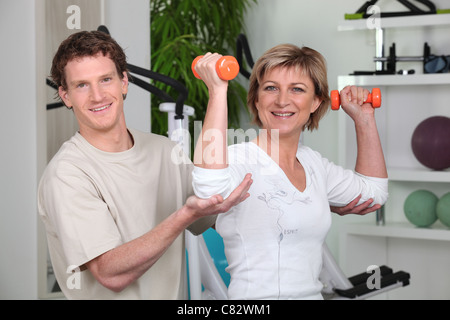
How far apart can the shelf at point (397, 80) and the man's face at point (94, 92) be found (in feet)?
7.09

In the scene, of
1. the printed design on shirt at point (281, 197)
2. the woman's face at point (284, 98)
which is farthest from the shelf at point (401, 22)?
the printed design on shirt at point (281, 197)

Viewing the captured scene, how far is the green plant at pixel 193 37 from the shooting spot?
357 cm

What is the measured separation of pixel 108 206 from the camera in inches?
42.8

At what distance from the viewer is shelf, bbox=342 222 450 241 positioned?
2.95 meters

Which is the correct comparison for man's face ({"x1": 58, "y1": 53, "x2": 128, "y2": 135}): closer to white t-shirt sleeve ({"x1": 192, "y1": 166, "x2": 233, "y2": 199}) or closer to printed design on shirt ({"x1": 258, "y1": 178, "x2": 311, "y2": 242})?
white t-shirt sleeve ({"x1": 192, "y1": 166, "x2": 233, "y2": 199})

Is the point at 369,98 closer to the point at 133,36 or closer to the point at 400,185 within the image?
the point at 133,36

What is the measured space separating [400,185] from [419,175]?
0.97 feet

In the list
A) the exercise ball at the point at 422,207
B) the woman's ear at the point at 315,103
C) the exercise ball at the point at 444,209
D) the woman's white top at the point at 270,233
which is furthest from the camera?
the exercise ball at the point at 422,207

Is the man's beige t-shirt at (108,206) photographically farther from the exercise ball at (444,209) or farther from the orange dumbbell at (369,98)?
the exercise ball at (444,209)

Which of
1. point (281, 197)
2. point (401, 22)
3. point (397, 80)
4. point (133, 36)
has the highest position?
point (401, 22)

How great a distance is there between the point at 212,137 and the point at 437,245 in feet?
8.40

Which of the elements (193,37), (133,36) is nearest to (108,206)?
(133,36)

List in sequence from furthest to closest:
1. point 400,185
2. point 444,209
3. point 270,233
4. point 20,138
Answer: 1. point 400,185
2. point 444,209
3. point 20,138
4. point 270,233
